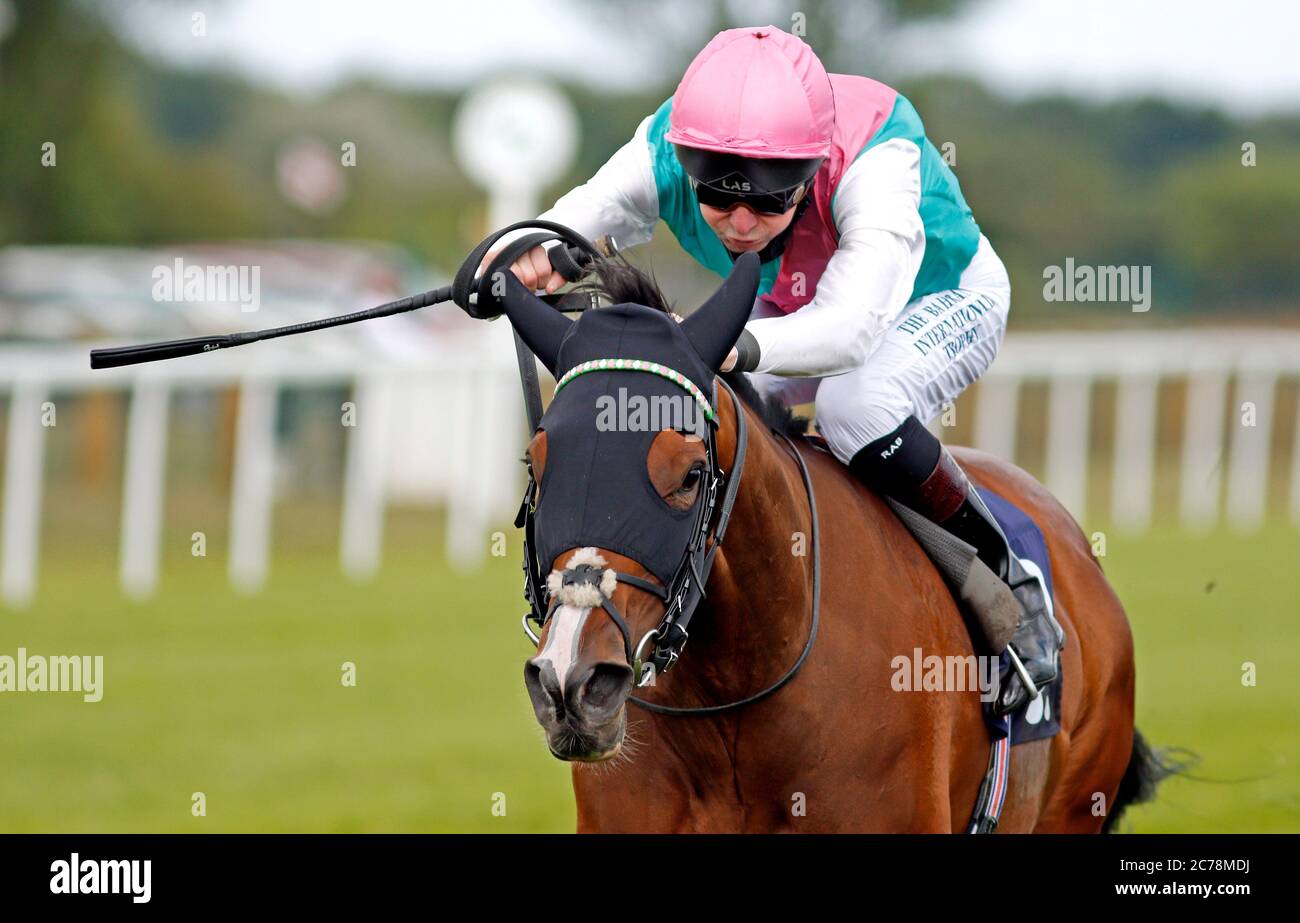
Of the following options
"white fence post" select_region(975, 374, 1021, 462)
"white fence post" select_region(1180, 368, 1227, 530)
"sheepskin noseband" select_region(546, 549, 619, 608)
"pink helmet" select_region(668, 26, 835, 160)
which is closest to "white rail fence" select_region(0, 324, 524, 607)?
"white fence post" select_region(975, 374, 1021, 462)

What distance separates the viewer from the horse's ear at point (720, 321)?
3.02m

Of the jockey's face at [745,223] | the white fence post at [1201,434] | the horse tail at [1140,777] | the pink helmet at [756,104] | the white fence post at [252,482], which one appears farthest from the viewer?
the white fence post at [1201,434]

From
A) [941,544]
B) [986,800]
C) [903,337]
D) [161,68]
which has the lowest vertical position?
[986,800]

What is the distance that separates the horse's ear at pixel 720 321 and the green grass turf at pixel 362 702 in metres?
2.93

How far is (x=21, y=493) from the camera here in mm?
10906

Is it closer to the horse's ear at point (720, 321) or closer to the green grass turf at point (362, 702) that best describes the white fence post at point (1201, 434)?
the green grass turf at point (362, 702)

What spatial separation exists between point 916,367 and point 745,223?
62cm

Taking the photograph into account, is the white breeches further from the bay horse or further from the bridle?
the bridle

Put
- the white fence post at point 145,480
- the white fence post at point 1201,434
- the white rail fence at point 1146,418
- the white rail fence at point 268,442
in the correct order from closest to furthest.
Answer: the white rail fence at point 268,442 < the white fence post at point 145,480 < the white rail fence at point 1146,418 < the white fence post at point 1201,434

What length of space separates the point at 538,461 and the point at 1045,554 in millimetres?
1931

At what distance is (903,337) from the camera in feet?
13.2

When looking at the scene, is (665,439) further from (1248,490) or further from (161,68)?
(161,68)

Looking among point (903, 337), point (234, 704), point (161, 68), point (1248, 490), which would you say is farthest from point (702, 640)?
point (161, 68)

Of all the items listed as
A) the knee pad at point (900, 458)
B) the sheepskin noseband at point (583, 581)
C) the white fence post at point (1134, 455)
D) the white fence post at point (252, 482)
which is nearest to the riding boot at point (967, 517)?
the knee pad at point (900, 458)
